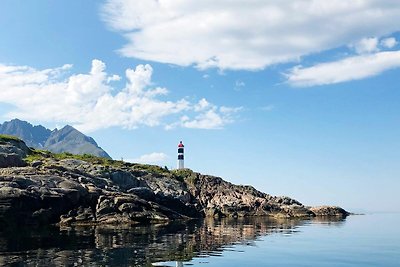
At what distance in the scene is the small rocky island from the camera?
254 ft

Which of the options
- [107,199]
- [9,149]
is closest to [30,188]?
[107,199]

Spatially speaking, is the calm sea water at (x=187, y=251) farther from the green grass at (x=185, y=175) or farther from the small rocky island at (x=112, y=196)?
the green grass at (x=185, y=175)

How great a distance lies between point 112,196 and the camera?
86.6 metres

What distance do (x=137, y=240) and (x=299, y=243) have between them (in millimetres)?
20359

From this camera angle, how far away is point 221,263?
3625cm

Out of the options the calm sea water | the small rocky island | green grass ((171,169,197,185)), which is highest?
green grass ((171,169,197,185))

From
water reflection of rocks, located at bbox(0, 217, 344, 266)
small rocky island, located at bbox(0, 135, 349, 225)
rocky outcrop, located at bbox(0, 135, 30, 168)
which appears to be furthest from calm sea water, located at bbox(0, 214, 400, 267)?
rocky outcrop, located at bbox(0, 135, 30, 168)

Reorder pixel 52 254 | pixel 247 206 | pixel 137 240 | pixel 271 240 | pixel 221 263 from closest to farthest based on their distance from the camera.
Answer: pixel 221 263, pixel 52 254, pixel 137 240, pixel 271 240, pixel 247 206

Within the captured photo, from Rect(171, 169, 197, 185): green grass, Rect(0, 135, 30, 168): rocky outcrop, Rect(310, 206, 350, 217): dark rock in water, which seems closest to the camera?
Rect(0, 135, 30, 168): rocky outcrop

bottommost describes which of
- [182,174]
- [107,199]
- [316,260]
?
[316,260]

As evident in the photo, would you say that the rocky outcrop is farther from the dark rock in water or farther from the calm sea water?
the dark rock in water

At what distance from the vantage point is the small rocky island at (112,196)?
254 ft

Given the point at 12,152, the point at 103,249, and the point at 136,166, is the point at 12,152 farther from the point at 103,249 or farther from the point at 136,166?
the point at 103,249

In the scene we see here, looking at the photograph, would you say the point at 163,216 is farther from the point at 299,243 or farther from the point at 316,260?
the point at 316,260
